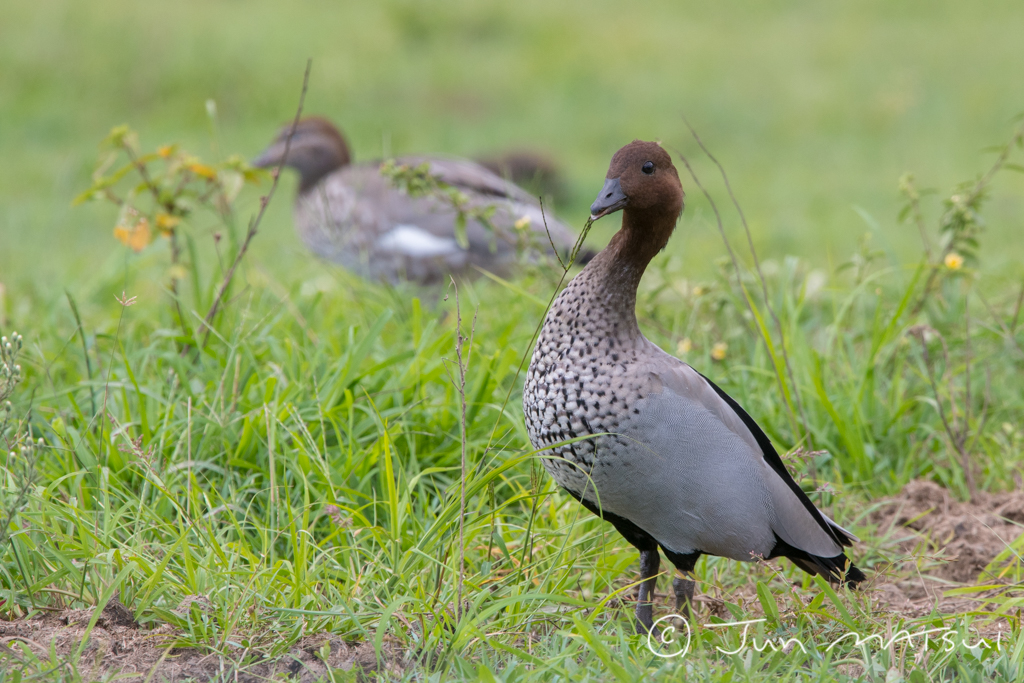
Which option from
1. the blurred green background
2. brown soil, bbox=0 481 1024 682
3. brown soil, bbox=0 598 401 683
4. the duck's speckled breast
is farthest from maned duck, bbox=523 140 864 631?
the blurred green background

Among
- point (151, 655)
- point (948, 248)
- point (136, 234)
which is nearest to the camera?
point (151, 655)

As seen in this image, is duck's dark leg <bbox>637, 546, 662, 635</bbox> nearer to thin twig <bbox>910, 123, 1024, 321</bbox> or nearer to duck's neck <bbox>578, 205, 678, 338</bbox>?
duck's neck <bbox>578, 205, 678, 338</bbox>

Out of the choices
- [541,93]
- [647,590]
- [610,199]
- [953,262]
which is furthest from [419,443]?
[541,93]

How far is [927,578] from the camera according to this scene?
2.71 m

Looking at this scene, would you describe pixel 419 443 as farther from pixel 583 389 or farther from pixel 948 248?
pixel 948 248

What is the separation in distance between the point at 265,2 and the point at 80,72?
2987mm

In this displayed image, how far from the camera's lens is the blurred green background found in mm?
8328

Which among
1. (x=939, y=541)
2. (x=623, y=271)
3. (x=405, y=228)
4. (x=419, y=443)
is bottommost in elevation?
(x=939, y=541)

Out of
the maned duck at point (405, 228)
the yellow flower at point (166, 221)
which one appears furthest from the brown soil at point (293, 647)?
the maned duck at point (405, 228)

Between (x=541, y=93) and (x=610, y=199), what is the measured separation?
9175 mm

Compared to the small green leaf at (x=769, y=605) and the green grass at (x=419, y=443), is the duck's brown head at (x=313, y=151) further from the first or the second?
the small green leaf at (x=769, y=605)

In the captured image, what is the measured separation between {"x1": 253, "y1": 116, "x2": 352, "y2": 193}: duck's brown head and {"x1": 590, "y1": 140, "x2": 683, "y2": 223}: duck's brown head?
12.4ft

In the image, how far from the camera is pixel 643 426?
2.24m

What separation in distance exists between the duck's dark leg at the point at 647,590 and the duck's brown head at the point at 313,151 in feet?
12.8
